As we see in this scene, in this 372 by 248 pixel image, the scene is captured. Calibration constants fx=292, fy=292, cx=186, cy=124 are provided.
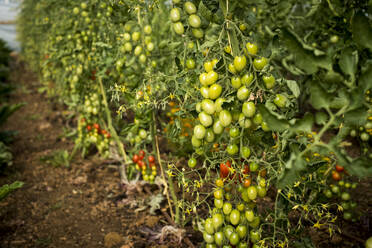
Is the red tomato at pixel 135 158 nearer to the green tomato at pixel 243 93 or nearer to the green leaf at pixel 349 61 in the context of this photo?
the green tomato at pixel 243 93

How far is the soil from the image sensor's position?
1.55m

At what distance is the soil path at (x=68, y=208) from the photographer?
5.41ft

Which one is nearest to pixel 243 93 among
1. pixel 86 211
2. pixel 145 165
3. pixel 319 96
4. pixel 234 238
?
pixel 319 96

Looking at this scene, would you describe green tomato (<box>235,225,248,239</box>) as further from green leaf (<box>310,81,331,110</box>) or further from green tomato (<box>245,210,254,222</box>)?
green leaf (<box>310,81,331,110</box>)

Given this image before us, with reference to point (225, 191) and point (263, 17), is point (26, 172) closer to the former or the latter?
point (225, 191)

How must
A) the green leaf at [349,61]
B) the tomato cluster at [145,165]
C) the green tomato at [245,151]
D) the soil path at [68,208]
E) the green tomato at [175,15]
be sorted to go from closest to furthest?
the green leaf at [349,61] → the green tomato at [245,151] → the green tomato at [175,15] → the soil path at [68,208] → the tomato cluster at [145,165]

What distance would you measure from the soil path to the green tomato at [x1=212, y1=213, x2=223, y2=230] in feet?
2.13

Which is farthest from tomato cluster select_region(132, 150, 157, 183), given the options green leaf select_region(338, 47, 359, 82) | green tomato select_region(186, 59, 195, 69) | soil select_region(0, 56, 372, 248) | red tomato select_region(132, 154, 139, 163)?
green leaf select_region(338, 47, 359, 82)

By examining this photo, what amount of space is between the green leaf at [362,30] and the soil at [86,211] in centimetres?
74

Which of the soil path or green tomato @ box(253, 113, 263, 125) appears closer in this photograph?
green tomato @ box(253, 113, 263, 125)

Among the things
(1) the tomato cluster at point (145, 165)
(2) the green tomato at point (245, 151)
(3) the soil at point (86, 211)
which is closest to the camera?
(2) the green tomato at point (245, 151)

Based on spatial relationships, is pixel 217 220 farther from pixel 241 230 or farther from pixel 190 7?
pixel 190 7

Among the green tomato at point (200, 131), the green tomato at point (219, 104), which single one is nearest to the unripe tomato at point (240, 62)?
the green tomato at point (219, 104)

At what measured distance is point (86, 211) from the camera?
1932 millimetres
